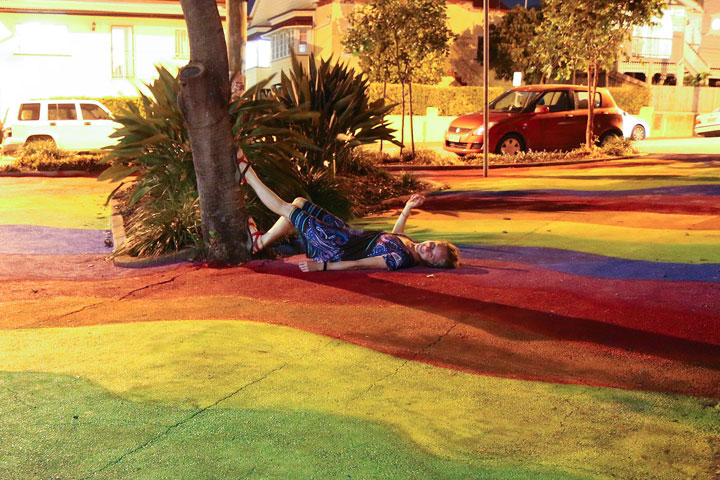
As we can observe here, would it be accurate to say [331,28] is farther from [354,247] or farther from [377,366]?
[377,366]

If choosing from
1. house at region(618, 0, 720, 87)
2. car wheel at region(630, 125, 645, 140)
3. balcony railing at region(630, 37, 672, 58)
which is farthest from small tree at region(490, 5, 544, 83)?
car wheel at region(630, 125, 645, 140)

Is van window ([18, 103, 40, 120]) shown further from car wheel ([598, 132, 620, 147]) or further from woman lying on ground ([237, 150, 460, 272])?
woman lying on ground ([237, 150, 460, 272])

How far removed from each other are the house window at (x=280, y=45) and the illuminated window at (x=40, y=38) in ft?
42.0

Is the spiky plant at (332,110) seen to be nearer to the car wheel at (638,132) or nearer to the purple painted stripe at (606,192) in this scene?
the purple painted stripe at (606,192)

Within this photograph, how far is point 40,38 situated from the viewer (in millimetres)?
32500

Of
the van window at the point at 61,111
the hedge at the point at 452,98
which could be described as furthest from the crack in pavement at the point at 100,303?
the hedge at the point at 452,98

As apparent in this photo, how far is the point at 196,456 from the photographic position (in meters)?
4.26

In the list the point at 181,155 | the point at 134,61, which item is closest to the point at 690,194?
the point at 181,155

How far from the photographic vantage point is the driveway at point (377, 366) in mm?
4293

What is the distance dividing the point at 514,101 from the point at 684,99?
22878 millimetres

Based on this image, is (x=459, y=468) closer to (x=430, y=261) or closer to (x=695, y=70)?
(x=430, y=261)

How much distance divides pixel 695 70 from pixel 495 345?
4648 cm

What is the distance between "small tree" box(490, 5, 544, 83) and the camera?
1588 inches

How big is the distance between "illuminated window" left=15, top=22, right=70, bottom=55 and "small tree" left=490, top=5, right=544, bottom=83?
2007 centimetres
